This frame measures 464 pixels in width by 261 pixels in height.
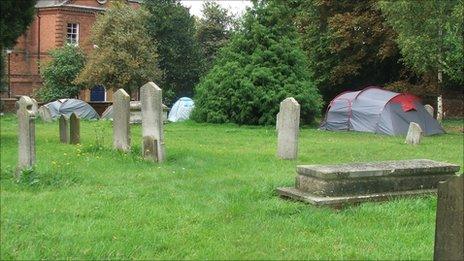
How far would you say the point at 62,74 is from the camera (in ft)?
124

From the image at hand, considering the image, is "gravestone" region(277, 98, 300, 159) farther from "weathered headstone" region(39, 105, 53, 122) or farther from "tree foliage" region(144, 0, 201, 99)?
"tree foliage" region(144, 0, 201, 99)

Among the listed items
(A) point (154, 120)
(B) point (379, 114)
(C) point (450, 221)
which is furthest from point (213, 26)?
(C) point (450, 221)

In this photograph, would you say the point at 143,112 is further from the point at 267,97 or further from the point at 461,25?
the point at 461,25

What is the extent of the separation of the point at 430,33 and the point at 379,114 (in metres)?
3.94

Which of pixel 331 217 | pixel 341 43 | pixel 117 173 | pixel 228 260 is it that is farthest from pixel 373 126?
pixel 228 260

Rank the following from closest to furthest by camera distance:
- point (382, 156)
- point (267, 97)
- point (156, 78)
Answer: point (382, 156) < point (267, 97) < point (156, 78)

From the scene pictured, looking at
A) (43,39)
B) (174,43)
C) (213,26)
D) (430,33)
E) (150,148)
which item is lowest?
(150,148)

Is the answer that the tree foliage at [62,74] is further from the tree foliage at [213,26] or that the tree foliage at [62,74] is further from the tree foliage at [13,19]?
the tree foliage at [13,19]

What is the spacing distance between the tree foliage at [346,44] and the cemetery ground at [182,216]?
21010 mm

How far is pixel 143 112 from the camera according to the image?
12.0 metres

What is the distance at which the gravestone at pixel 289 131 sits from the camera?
13.3m

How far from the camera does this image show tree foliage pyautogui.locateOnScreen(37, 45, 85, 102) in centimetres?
3784

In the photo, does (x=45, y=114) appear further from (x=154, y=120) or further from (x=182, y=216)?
(x=182, y=216)

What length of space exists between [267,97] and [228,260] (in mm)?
19908
